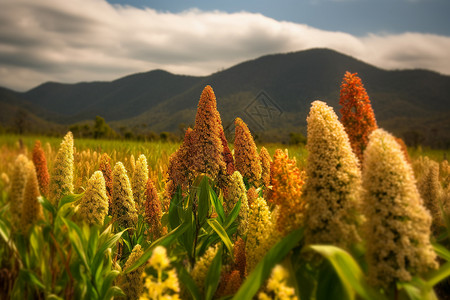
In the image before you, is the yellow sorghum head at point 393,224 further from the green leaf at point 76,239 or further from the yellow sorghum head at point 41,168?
the yellow sorghum head at point 41,168

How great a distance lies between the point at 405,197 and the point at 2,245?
2466mm

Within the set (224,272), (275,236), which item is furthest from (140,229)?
(275,236)

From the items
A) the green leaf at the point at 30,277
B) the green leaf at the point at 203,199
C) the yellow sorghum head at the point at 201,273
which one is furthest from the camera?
the green leaf at the point at 203,199

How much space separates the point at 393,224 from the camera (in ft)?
5.16

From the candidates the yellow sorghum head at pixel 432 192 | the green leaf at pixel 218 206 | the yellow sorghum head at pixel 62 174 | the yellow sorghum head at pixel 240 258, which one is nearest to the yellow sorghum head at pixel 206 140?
the green leaf at pixel 218 206

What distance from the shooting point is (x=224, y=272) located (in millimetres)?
2762

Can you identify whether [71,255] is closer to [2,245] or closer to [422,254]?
[2,245]

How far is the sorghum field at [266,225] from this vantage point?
1588 millimetres

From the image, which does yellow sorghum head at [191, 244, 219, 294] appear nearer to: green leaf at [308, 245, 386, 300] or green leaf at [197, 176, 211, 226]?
green leaf at [197, 176, 211, 226]

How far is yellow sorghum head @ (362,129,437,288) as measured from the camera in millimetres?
1562

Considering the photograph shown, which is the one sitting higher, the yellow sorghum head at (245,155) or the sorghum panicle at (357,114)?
the sorghum panicle at (357,114)

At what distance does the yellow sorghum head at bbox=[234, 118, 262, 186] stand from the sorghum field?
68cm

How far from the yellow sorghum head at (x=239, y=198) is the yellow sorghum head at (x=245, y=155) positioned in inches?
32.2

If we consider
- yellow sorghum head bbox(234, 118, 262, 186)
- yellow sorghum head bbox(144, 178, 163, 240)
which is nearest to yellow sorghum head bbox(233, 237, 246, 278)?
yellow sorghum head bbox(144, 178, 163, 240)
